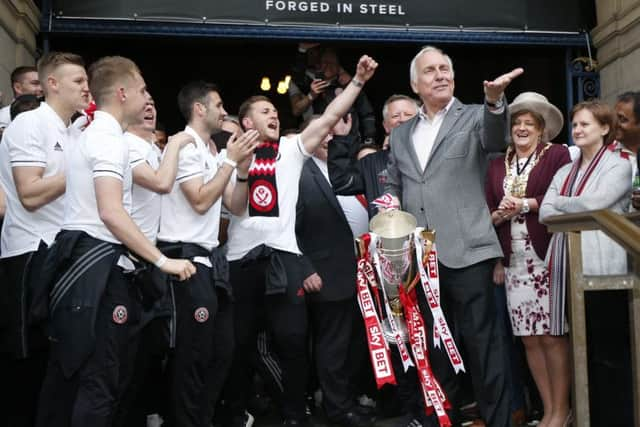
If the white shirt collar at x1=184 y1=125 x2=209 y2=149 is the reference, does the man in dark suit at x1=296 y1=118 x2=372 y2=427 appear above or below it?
below

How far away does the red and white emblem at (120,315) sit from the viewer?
12.4 ft

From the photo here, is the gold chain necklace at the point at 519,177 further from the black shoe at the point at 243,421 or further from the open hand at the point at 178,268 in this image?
the open hand at the point at 178,268

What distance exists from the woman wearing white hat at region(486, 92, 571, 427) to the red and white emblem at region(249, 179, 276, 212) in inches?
50.3

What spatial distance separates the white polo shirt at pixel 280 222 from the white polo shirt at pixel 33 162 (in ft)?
4.11

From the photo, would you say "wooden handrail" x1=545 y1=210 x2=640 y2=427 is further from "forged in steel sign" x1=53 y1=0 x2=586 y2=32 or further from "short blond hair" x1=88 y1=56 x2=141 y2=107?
"forged in steel sign" x1=53 y1=0 x2=586 y2=32

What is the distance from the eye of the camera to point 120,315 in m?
3.80

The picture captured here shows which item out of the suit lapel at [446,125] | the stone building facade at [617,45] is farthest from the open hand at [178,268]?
the stone building facade at [617,45]

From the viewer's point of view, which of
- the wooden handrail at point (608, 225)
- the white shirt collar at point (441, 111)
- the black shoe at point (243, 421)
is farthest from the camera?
the black shoe at point (243, 421)

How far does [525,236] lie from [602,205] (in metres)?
0.49

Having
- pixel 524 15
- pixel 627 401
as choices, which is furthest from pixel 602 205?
pixel 524 15

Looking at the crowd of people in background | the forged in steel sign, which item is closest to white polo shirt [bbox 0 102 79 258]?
the crowd of people in background

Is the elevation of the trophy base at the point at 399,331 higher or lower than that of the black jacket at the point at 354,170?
lower

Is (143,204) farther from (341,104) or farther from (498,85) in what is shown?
(498,85)

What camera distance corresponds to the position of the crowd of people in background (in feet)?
12.6
